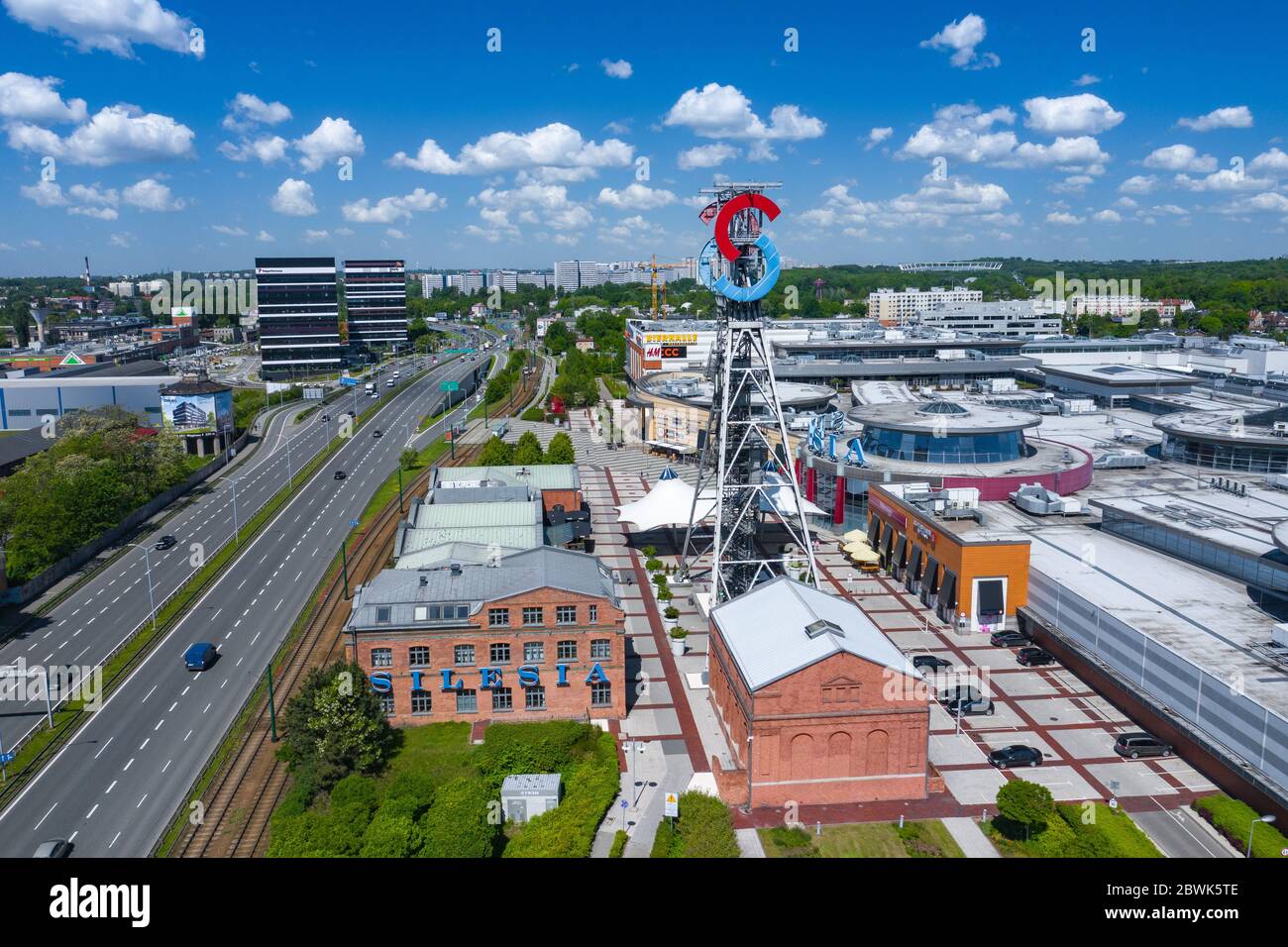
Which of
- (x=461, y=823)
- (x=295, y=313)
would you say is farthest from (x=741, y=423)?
(x=295, y=313)

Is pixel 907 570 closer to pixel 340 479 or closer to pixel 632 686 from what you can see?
pixel 632 686

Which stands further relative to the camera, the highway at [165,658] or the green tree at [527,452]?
the green tree at [527,452]

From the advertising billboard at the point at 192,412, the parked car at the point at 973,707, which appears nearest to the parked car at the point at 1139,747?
the parked car at the point at 973,707

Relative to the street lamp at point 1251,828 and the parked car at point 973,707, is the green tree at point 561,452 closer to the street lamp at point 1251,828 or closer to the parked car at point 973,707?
the parked car at point 973,707

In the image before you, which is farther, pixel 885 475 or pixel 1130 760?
pixel 885 475
